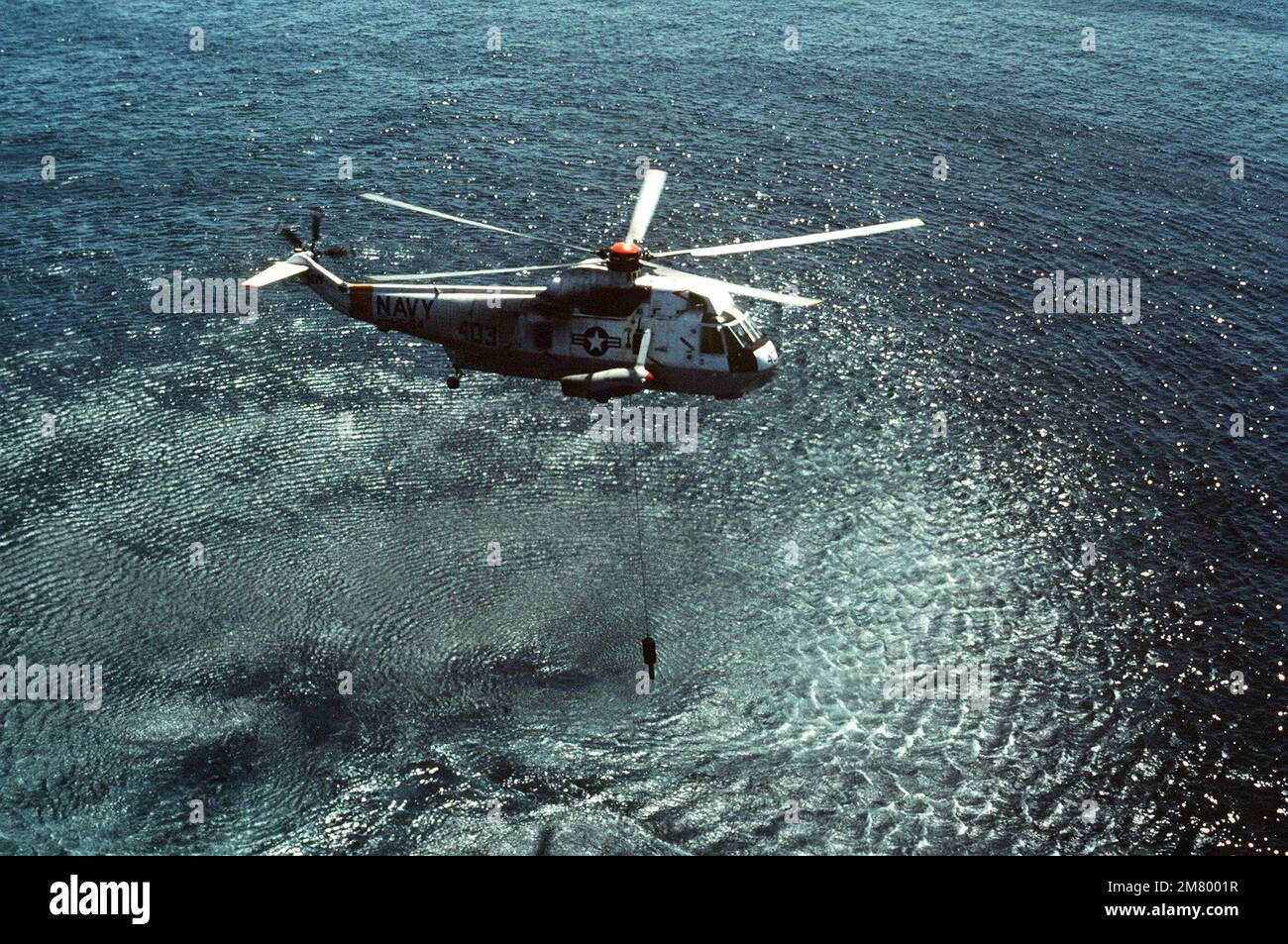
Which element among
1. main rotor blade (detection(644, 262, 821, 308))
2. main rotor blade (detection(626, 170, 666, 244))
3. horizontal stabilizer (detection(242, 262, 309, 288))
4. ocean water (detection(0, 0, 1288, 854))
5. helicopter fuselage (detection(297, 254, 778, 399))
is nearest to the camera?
main rotor blade (detection(644, 262, 821, 308))

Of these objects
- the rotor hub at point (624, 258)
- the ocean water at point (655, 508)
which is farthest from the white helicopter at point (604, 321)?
the ocean water at point (655, 508)

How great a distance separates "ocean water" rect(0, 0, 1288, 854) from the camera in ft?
176

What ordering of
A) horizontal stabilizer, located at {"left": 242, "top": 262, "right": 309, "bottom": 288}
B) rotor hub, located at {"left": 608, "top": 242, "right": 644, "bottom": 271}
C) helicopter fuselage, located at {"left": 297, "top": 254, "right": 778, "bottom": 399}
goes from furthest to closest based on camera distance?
horizontal stabilizer, located at {"left": 242, "top": 262, "right": 309, "bottom": 288} < helicopter fuselage, located at {"left": 297, "top": 254, "right": 778, "bottom": 399} < rotor hub, located at {"left": 608, "top": 242, "right": 644, "bottom": 271}

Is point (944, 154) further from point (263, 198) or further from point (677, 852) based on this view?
point (677, 852)

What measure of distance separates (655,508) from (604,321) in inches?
923

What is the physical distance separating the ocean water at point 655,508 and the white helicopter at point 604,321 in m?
18.4

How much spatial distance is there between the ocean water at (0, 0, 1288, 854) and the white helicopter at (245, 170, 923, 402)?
1842 centimetres

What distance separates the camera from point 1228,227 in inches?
3969

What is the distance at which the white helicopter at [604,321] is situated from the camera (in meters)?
47.2

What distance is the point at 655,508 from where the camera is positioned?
6925 cm

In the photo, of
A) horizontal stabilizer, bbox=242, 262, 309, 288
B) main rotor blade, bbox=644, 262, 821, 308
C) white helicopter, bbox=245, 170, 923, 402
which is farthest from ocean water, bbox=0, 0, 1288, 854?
main rotor blade, bbox=644, 262, 821, 308

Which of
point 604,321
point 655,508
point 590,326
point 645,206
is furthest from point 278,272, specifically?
point 655,508

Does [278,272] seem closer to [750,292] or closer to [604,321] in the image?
[604,321]

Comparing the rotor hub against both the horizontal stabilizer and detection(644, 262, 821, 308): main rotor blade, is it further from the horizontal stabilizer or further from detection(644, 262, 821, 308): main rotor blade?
the horizontal stabilizer
